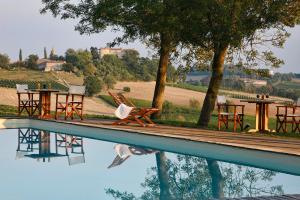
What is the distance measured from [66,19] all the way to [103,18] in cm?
170

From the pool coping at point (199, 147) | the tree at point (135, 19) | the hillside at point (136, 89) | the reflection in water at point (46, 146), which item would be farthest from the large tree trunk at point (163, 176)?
the hillside at point (136, 89)

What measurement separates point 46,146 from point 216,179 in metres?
4.49

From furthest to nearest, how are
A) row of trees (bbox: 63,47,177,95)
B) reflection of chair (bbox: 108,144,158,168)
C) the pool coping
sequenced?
row of trees (bbox: 63,47,177,95)
reflection of chair (bbox: 108,144,158,168)
the pool coping

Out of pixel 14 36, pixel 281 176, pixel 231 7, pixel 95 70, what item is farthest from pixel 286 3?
pixel 95 70

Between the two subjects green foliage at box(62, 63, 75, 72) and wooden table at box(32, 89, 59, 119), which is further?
green foliage at box(62, 63, 75, 72)

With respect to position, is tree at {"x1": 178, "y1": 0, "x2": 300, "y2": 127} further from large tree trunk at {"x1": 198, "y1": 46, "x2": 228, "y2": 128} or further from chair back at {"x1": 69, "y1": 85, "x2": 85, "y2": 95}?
chair back at {"x1": 69, "y1": 85, "x2": 85, "y2": 95}

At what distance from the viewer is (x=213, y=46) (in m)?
13.1

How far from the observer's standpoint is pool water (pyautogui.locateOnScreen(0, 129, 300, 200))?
645 cm

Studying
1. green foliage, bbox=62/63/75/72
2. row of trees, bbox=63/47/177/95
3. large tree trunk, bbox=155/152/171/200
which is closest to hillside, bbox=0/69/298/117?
row of trees, bbox=63/47/177/95

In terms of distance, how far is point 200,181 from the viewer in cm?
725

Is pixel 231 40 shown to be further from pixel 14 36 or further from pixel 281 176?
pixel 14 36

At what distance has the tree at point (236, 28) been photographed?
11.9 m

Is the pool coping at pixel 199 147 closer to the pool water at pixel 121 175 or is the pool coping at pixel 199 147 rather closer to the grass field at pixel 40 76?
the pool water at pixel 121 175

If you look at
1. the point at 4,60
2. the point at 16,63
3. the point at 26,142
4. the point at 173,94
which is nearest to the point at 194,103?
the point at 173,94
